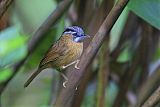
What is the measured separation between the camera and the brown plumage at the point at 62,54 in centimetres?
136

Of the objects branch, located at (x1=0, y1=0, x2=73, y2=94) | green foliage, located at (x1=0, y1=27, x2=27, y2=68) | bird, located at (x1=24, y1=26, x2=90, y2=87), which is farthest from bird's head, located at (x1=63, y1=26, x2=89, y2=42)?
green foliage, located at (x1=0, y1=27, x2=27, y2=68)

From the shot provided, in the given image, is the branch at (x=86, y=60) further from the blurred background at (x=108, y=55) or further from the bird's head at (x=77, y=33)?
the bird's head at (x=77, y=33)

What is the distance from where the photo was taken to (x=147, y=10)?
120cm

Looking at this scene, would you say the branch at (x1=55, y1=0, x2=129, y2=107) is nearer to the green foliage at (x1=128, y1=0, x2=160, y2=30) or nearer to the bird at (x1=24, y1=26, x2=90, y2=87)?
the green foliage at (x1=128, y1=0, x2=160, y2=30)

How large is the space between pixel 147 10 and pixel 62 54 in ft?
1.17

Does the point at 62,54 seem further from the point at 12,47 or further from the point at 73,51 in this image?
the point at 12,47

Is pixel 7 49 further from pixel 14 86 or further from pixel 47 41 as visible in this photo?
pixel 14 86

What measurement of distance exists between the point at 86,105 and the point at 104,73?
57 cm

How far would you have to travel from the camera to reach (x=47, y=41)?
1750 millimetres

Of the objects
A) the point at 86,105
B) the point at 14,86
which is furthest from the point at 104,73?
the point at 14,86

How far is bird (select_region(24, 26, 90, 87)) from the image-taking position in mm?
1340

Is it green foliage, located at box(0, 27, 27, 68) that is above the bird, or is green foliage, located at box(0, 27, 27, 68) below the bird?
above

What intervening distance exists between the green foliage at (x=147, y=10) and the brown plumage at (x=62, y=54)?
236 mm

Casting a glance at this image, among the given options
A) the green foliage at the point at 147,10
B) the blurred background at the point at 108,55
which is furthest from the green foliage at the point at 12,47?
the green foliage at the point at 147,10
